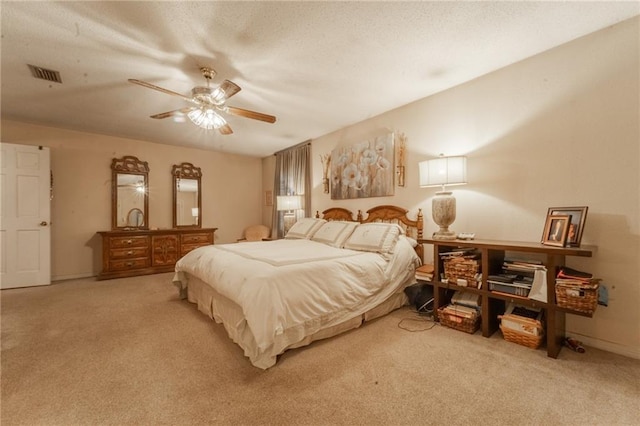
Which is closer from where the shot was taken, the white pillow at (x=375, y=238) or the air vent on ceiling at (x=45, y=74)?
the air vent on ceiling at (x=45, y=74)

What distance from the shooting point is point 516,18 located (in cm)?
192

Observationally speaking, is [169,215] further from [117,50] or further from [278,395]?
[278,395]

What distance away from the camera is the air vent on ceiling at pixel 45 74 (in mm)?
2533

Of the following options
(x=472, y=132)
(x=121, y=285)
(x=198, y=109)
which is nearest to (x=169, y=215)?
(x=121, y=285)

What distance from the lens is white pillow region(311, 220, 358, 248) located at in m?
3.29

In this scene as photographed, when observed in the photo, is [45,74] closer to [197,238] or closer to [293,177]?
[197,238]

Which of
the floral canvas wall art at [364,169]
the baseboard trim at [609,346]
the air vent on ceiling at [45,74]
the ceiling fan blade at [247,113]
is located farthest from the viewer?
the floral canvas wall art at [364,169]

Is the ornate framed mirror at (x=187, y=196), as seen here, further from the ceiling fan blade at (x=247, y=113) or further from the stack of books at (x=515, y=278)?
the stack of books at (x=515, y=278)

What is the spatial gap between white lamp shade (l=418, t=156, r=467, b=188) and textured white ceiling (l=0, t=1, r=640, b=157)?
35.2 inches

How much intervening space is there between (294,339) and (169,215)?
447cm

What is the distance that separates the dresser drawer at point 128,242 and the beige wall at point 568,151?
4.84 m

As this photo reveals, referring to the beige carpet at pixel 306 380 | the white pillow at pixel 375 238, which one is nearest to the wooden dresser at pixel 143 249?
the beige carpet at pixel 306 380

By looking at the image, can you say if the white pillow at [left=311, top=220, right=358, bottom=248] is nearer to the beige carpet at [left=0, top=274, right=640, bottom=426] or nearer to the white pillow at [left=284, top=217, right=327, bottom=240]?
the white pillow at [left=284, top=217, right=327, bottom=240]

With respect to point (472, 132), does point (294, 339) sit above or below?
below
